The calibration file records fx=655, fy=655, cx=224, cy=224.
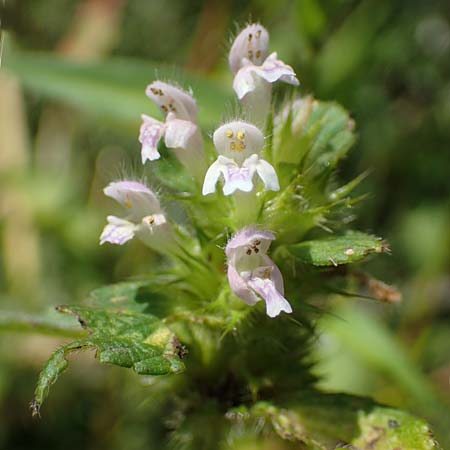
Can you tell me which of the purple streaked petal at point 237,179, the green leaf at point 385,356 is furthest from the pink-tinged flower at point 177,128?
the green leaf at point 385,356

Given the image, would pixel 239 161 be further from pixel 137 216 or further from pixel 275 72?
pixel 137 216

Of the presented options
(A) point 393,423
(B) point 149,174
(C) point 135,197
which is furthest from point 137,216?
(B) point 149,174

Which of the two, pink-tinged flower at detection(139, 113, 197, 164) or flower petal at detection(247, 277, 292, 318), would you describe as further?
pink-tinged flower at detection(139, 113, 197, 164)

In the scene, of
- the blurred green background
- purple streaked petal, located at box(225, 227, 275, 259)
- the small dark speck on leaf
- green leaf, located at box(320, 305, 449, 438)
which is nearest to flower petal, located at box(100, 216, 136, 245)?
purple streaked petal, located at box(225, 227, 275, 259)

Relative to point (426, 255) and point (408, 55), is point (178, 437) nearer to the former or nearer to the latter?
point (426, 255)

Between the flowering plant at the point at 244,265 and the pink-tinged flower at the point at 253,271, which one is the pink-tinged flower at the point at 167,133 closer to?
the flowering plant at the point at 244,265

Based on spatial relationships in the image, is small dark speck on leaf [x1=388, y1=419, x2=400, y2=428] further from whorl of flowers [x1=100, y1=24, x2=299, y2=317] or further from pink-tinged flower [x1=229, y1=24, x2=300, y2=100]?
pink-tinged flower [x1=229, y1=24, x2=300, y2=100]
